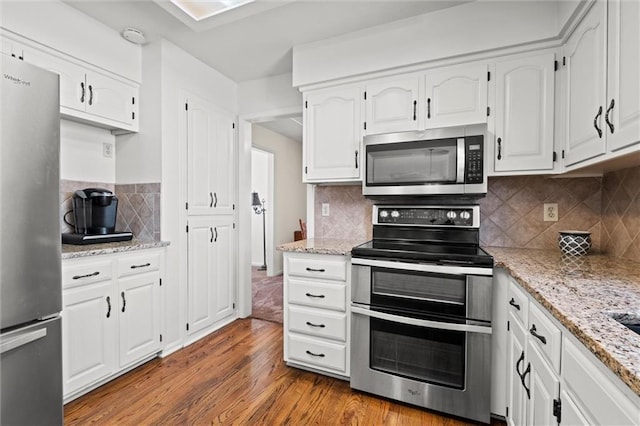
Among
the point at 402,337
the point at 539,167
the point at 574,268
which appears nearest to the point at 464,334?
the point at 402,337

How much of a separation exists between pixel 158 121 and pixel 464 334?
8.64ft

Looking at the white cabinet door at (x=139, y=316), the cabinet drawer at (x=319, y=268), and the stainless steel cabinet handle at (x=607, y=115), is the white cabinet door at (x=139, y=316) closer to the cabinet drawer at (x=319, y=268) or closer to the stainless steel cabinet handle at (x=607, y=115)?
the cabinet drawer at (x=319, y=268)

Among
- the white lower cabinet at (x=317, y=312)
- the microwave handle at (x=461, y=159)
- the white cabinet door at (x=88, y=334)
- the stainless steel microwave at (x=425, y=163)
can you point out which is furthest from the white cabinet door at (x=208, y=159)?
the microwave handle at (x=461, y=159)

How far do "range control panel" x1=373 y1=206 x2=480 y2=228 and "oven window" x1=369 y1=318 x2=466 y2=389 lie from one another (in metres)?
0.74

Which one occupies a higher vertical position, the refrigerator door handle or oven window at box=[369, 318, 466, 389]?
the refrigerator door handle

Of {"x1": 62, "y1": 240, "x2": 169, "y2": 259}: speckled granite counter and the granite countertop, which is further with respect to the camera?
{"x1": 62, "y1": 240, "x2": 169, "y2": 259}: speckled granite counter

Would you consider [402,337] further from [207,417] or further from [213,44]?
[213,44]

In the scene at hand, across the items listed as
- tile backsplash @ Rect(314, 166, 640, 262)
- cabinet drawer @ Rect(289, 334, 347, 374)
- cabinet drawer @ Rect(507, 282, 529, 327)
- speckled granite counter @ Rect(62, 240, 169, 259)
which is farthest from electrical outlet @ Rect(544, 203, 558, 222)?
speckled granite counter @ Rect(62, 240, 169, 259)

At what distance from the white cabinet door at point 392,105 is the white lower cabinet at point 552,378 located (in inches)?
45.7

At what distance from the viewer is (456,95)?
6.60ft

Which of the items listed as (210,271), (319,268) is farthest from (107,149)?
(319,268)

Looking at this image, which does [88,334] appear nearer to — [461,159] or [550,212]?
[461,159]

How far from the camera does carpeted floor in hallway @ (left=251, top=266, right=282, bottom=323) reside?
3.32m

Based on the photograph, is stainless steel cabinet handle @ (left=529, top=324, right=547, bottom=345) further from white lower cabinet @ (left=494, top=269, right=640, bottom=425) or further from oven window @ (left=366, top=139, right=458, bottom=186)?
oven window @ (left=366, top=139, right=458, bottom=186)
